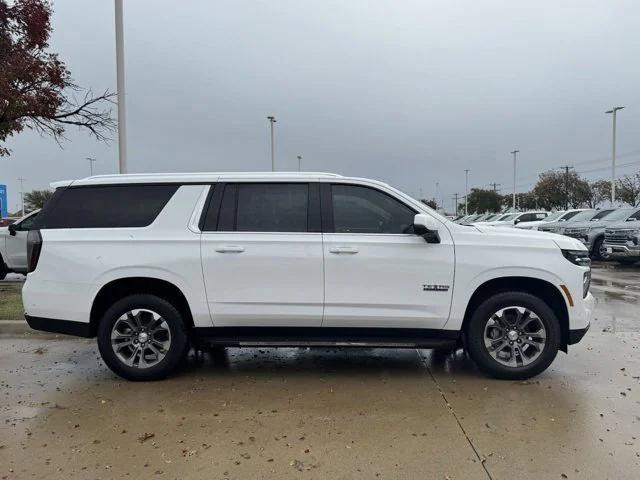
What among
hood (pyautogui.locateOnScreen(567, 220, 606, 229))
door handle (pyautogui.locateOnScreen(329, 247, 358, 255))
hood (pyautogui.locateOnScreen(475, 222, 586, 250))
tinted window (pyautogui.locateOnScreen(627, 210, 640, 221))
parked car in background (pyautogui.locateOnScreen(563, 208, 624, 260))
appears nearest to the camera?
door handle (pyautogui.locateOnScreen(329, 247, 358, 255))

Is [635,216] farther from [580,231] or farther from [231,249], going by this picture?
[231,249]

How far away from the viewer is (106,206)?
4.80m

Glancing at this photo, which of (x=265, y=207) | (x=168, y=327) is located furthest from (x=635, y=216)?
(x=168, y=327)

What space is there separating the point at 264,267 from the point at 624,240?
1359cm

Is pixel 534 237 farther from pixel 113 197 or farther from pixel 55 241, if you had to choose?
pixel 55 241

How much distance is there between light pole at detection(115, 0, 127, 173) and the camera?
8.68 metres

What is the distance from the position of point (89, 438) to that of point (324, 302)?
2.12 metres

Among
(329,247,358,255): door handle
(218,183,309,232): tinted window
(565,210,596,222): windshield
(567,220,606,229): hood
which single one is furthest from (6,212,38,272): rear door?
(565,210,596,222): windshield

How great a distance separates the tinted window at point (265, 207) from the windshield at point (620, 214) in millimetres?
14425

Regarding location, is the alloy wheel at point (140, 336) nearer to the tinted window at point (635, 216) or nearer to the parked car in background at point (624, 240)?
the parked car in background at point (624, 240)

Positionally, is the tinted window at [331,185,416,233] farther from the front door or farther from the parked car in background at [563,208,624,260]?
the parked car in background at [563,208,624,260]

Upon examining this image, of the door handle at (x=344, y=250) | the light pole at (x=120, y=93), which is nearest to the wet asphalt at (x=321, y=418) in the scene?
the door handle at (x=344, y=250)

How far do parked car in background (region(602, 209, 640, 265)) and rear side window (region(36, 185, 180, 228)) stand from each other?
549 inches

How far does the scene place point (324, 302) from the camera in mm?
4543
